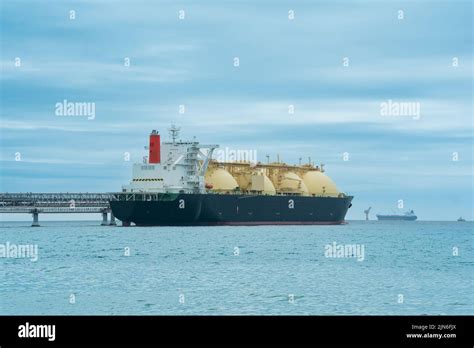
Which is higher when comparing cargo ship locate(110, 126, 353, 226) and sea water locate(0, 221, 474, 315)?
cargo ship locate(110, 126, 353, 226)

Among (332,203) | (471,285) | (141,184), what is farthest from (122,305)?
(332,203)

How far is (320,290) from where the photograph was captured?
30844mm

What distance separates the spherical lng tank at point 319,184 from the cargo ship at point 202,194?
445 cm

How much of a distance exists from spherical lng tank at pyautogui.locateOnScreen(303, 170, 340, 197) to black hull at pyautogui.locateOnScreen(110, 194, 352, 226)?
15.5 feet

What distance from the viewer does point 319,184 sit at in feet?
358

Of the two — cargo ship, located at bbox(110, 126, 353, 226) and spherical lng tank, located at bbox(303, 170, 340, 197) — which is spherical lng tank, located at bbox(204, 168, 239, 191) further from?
spherical lng tank, located at bbox(303, 170, 340, 197)

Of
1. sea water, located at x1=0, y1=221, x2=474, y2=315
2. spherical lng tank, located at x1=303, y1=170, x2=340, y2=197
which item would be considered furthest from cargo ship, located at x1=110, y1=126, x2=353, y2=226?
sea water, located at x1=0, y1=221, x2=474, y2=315

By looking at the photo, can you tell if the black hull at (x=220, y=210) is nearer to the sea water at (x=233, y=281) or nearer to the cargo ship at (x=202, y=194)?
the cargo ship at (x=202, y=194)

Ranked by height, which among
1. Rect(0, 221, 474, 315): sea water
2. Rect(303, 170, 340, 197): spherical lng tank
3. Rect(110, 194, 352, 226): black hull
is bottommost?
Rect(0, 221, 474, 315): sea water

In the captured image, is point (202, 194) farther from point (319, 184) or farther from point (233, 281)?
point (233, 281)

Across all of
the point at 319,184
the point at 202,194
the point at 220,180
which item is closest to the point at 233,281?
the point at 202,194

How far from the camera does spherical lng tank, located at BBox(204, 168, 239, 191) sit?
89812mm

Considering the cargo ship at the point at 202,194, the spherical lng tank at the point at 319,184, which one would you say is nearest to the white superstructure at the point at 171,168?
the cargo ship at the point at 202,194
